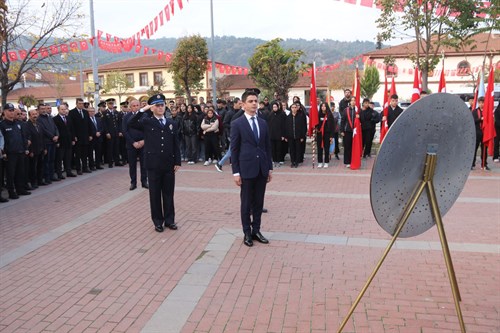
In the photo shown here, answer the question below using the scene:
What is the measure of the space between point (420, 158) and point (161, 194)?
458cm

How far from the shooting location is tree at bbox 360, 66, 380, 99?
4703 centimetres

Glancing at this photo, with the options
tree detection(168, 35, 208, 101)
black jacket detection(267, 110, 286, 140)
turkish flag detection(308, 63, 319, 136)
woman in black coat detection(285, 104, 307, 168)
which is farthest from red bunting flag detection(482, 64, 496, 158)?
tree detection(168, 35, 208, 101)

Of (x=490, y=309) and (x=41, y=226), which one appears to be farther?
(x=41, y=226)

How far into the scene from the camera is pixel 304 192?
31.3ft

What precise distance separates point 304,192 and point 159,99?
4.08m

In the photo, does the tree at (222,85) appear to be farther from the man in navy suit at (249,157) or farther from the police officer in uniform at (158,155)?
the man in navy suit at (249,157)

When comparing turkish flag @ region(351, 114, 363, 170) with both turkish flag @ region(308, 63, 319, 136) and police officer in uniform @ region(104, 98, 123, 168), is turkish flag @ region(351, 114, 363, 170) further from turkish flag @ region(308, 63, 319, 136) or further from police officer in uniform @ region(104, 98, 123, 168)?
police officer in uniform @ region(104, 98, 123, 168)

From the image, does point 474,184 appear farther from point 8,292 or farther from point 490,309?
point 8,292

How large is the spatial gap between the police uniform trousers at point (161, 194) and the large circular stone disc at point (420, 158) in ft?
13.9

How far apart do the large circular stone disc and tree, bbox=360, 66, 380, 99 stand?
45.1 m

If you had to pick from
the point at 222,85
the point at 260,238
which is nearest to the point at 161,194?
the point at 260,238

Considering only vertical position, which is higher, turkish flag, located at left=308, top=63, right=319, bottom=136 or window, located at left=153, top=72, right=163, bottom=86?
window, located at left=153, top=72, right=163, bottom=86

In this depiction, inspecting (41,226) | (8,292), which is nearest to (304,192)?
(41,226)

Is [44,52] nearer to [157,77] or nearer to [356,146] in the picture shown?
[356,146]
